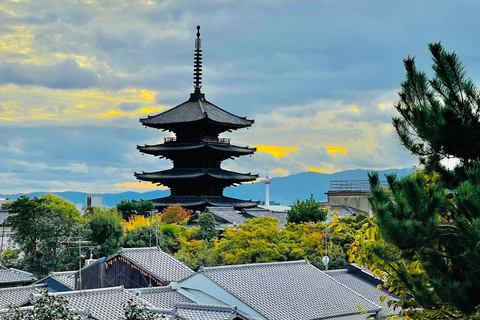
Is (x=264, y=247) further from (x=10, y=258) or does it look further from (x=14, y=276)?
(x=10, y=258)

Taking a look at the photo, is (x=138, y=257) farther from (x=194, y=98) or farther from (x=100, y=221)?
(x=194, y=98)

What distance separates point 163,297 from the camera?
27.9m

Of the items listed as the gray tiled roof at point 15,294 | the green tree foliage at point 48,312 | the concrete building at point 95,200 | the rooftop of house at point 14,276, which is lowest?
the gray tiled roof at point 15,294

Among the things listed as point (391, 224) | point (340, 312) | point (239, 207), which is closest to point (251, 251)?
point (340, 312)

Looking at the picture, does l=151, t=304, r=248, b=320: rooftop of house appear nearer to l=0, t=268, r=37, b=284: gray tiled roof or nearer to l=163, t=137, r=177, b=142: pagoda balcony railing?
l=0, t=268, r=37, b=284: gray tiled roof

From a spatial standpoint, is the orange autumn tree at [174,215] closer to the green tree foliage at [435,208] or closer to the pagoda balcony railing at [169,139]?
the pagoda balcony railing at [169,139]

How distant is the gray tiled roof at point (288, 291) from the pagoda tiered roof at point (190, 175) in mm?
31446

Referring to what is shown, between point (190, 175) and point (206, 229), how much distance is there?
14.7 m

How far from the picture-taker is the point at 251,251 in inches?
1548

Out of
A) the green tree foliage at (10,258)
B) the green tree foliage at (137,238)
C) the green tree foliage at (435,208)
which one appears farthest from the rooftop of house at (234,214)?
the green tree foliage at (435,208)

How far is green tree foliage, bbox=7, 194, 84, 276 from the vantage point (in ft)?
143

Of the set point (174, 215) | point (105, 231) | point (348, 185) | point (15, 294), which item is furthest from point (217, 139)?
point (15, 294)

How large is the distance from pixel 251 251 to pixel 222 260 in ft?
6.63

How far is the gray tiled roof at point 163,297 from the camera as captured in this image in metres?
27.1
